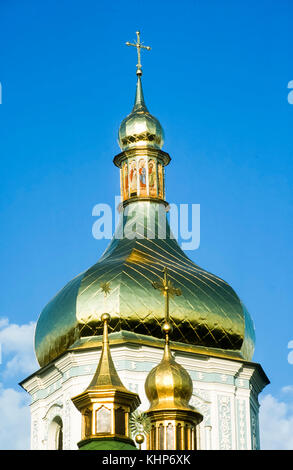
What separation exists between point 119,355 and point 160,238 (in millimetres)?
3854

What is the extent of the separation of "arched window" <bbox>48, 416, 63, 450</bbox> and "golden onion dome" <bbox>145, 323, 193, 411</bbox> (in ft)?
16.1

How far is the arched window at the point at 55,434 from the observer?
106 ft

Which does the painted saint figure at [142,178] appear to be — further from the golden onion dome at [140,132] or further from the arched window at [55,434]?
the arched window at [55,434]

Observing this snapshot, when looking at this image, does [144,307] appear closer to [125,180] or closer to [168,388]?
[168,388]

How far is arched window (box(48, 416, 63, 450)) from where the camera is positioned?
1270 inches

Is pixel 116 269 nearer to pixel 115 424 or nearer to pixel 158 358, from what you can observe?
pixel 158 358

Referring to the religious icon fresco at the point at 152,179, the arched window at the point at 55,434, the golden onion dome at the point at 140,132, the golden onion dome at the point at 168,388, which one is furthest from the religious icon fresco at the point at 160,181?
the golden onion dome at the point at 168,388

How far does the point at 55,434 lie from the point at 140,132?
23.3ft

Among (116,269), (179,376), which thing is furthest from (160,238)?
(179,376)

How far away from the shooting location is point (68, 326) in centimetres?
3216

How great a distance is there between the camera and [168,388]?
27.5m

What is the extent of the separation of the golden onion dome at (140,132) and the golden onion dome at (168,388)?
8929 millimetres

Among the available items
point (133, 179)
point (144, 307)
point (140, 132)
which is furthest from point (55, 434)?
point (140, 132)

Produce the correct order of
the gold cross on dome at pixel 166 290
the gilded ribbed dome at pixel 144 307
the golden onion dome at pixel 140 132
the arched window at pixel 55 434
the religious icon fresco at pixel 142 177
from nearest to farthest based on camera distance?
the gold cross on dome at pixel 166 290 → the gilded ribbed dome at pixel 144 307 → the arched window at pixel 55 434 → the religious icon fresco at pixel 142 177 → the golden onion dome at pixel 140 132
